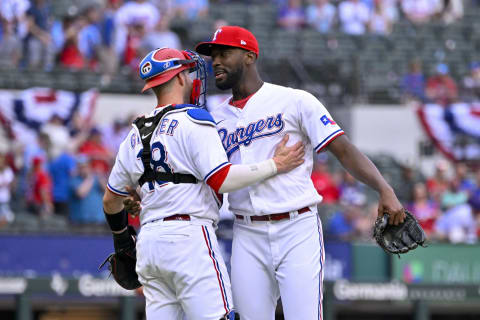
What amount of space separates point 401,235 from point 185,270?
1.09 m

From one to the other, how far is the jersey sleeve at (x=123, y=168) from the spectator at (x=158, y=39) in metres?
8.10

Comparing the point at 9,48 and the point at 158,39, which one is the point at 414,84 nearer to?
the point at 158,39

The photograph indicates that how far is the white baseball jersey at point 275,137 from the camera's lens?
463 centimetres

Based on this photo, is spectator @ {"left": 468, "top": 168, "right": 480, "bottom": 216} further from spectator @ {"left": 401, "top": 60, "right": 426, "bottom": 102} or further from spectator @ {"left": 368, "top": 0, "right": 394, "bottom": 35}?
spectator @ {"left": 368, "top": 0, "right": 394, "bottom": 35}

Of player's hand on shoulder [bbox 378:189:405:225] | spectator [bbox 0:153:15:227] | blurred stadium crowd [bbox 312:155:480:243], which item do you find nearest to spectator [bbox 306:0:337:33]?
blurred stadium crowd [bbox 312:155:480:243]

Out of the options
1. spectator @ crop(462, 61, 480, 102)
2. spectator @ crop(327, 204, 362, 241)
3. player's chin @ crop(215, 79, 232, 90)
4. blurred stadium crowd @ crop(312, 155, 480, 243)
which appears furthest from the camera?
spectator @ crop(462, 61, 480, 102)

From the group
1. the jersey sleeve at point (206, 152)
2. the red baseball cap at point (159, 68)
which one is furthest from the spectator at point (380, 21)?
the jersey sleeve at point (206, 152)

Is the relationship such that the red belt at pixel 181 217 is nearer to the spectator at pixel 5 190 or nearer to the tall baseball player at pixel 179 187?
the tall baseball player at pixel 179 187

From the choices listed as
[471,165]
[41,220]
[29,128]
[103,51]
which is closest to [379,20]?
[471,165]

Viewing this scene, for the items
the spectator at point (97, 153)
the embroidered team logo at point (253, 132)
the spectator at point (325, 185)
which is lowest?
the spectator at point (325, 185)

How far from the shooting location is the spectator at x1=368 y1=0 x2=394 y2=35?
16656 millimetres

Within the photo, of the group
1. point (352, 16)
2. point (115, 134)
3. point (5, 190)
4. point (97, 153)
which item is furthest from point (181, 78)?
point (352, 16)

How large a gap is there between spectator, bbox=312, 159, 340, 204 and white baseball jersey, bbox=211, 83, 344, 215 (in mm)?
6331

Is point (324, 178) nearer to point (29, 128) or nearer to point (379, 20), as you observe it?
point (29, 128)
